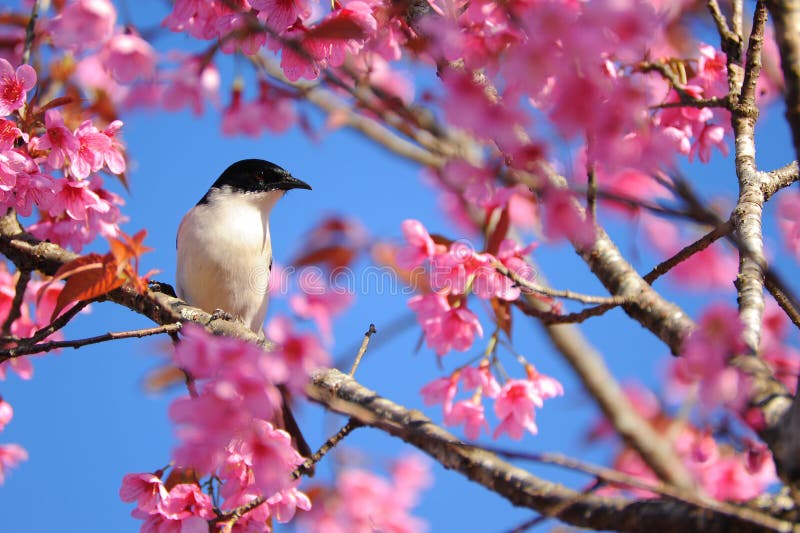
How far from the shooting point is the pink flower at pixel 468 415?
258 centimetres

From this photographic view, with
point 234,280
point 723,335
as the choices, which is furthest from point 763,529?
point 234,280

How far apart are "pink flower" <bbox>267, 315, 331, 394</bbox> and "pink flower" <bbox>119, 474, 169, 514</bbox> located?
87cm

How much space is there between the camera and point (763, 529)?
4.55 ft

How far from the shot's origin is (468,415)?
102 inches

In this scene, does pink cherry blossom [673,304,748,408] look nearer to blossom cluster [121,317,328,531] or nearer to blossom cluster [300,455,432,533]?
blossom cluster [121,317,328,531]

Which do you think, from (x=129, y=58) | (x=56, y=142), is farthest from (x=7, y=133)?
(x=129, y=58)

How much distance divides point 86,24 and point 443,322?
5.77 ft

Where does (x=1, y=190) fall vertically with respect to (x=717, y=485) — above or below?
above

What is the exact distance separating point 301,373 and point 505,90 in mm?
774

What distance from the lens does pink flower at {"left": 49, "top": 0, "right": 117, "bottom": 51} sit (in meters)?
2.83

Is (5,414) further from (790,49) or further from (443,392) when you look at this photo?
(790,49)

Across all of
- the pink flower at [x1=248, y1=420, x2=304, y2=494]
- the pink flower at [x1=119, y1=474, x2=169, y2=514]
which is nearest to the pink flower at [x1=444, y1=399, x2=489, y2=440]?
the pink flower at [x1=248, y1=420, x2=304, y2=494]

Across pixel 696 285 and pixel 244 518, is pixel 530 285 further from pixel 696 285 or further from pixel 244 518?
pixel 696 285

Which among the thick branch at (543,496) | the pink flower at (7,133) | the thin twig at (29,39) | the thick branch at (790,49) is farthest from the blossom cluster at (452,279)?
the thin twig at (29,39)
